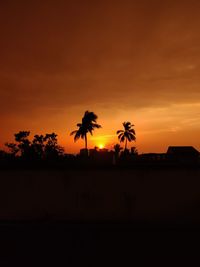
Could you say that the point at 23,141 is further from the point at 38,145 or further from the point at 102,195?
the point at 102,195

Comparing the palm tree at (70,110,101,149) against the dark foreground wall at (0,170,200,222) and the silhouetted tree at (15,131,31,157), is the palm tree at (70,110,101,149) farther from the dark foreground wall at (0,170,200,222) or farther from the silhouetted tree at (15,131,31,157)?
the dark foreground wall at (0,170,200,222)

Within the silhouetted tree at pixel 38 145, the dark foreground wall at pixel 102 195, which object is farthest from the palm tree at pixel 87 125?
the dark foreground wall at pixel 102 195

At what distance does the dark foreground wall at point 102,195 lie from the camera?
1753 cm

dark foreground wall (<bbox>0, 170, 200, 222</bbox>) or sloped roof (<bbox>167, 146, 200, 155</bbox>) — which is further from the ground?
sloped roof (<bbox>167, 146, 200, 155</bbox>)

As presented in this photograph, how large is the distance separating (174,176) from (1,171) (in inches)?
333

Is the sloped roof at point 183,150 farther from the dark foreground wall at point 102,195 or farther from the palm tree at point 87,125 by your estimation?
the dark foreground wall at point 102,195

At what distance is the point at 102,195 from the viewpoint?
59.6ft

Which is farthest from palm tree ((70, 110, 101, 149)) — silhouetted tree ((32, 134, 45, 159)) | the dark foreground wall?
the dark foreground wall

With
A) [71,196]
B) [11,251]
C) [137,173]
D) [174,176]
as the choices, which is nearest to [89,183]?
[71,196]

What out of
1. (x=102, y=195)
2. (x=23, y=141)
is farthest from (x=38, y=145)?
(x=102, y=195)

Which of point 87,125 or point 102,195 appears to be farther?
point 87,125

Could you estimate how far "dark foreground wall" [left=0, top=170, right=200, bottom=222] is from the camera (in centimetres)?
1753

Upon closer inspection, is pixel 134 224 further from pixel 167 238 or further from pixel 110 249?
pixel 110 249

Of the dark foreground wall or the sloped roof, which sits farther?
the sloped roof
